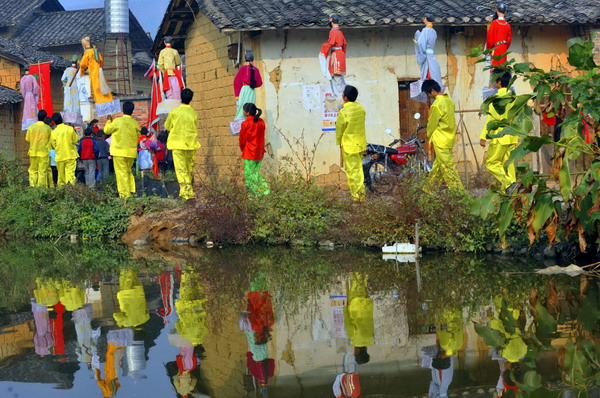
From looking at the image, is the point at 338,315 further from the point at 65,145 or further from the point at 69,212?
the point at 65,145

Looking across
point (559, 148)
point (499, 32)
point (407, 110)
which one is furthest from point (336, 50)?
point (559, 148)

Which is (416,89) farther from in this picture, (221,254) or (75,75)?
(75,75)

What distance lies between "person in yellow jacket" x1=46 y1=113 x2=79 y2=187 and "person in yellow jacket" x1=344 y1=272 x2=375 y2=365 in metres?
10.4

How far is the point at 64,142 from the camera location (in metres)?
18.3

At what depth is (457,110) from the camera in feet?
60.7

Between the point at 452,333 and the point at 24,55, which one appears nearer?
the point at 452,333

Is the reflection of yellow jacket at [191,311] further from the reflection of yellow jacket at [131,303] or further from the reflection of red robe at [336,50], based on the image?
the reflection of red robe at [336,50]

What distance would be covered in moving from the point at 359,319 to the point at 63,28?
33229 millimetres

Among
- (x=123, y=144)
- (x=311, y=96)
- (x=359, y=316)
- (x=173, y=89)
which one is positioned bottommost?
(x=359, y=316)

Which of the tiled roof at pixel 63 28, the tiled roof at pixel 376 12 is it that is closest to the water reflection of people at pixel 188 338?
the tiled roof at pixel 376 12

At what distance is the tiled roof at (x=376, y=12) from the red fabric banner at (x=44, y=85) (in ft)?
19.7

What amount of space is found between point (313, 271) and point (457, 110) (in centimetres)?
921

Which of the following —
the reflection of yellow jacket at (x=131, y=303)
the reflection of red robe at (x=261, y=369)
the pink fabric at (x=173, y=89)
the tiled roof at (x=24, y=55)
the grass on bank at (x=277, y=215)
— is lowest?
the reflection of red robe at (x=261, y=369)

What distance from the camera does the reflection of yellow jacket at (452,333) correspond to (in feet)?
20.3
